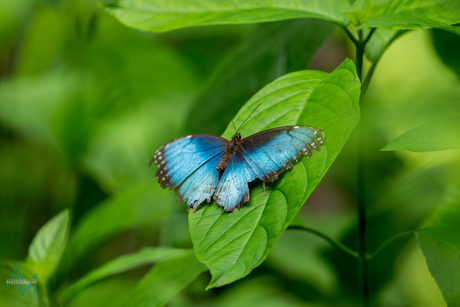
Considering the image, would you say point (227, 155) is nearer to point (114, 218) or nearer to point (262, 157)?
point (262, 157)

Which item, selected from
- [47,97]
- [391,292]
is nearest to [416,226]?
[391,292]

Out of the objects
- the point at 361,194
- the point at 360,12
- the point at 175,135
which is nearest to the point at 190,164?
the point at 361,194

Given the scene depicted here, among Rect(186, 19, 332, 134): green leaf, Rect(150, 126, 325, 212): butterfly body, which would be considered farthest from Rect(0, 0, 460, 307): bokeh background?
Rect(150, 126, 325, 212): butterfly body

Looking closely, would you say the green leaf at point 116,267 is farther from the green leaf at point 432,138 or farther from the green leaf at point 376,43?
the green leaf at point 376,43

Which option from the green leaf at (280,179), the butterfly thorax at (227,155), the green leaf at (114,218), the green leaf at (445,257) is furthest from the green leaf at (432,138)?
the green leaf at (114,218)

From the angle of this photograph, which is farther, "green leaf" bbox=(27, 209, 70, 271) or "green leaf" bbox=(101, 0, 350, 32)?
"green leaf" bbox=(27, 209, 70, 271)

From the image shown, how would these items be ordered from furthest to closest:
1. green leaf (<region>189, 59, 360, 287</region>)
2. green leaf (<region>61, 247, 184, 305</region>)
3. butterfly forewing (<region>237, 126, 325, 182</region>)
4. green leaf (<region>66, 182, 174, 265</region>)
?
1. green leaf (<region>66, 182, 174, 265</region>)
2. green leaf (<region>61, 247, 184, 305</region>)
3. butterfly forewing (<region>237, 126, 325, 182</region>)
4. green leaf (<region>189, 59, 360, 287</region>)

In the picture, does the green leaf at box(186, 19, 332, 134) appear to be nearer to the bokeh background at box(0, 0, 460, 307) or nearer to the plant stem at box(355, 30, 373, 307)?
the bokeh background at box(0, 0, 460, 307)

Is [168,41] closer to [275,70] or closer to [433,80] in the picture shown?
[275,70]
